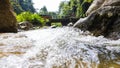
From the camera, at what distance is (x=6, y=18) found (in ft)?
32.4

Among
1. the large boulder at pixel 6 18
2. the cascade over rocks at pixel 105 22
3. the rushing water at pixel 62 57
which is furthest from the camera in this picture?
the large boulder at pixel 6 18

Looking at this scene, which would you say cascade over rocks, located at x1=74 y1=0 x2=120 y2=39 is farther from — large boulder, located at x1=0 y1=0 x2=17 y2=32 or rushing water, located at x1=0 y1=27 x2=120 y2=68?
large boulder, located at x1=0 y1=0 x2=17 y2=32

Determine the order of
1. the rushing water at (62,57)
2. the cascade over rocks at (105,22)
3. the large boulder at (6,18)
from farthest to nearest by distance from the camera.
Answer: the large boulder at (6,18)
the cascade over rocks at (105,22)
the rushing water at (62,57)

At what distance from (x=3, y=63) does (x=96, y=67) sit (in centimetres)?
137

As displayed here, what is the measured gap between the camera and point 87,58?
3371 millimetres

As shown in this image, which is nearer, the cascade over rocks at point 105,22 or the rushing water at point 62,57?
the rushing water at point 62,57

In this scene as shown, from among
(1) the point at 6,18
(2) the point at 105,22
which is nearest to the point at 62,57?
(2) the point at 105,22

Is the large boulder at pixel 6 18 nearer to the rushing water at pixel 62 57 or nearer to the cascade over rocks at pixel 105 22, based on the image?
the cascade over rocks at pixel 105 22

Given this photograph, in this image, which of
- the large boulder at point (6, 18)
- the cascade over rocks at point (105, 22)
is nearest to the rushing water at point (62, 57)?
the cascade over rocks at point (105, 22)

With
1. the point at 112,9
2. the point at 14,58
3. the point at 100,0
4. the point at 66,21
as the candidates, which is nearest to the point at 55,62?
the point at 14,58

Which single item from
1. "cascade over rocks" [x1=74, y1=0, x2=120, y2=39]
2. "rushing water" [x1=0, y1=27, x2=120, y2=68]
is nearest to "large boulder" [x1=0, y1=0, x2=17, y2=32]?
"cascade over rocks" [x1=74, y1=0, x2=120, y2=39]

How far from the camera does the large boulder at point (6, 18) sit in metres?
9.65

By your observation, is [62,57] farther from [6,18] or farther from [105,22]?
[6,18]

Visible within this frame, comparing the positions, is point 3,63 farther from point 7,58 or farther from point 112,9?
point 112,9
